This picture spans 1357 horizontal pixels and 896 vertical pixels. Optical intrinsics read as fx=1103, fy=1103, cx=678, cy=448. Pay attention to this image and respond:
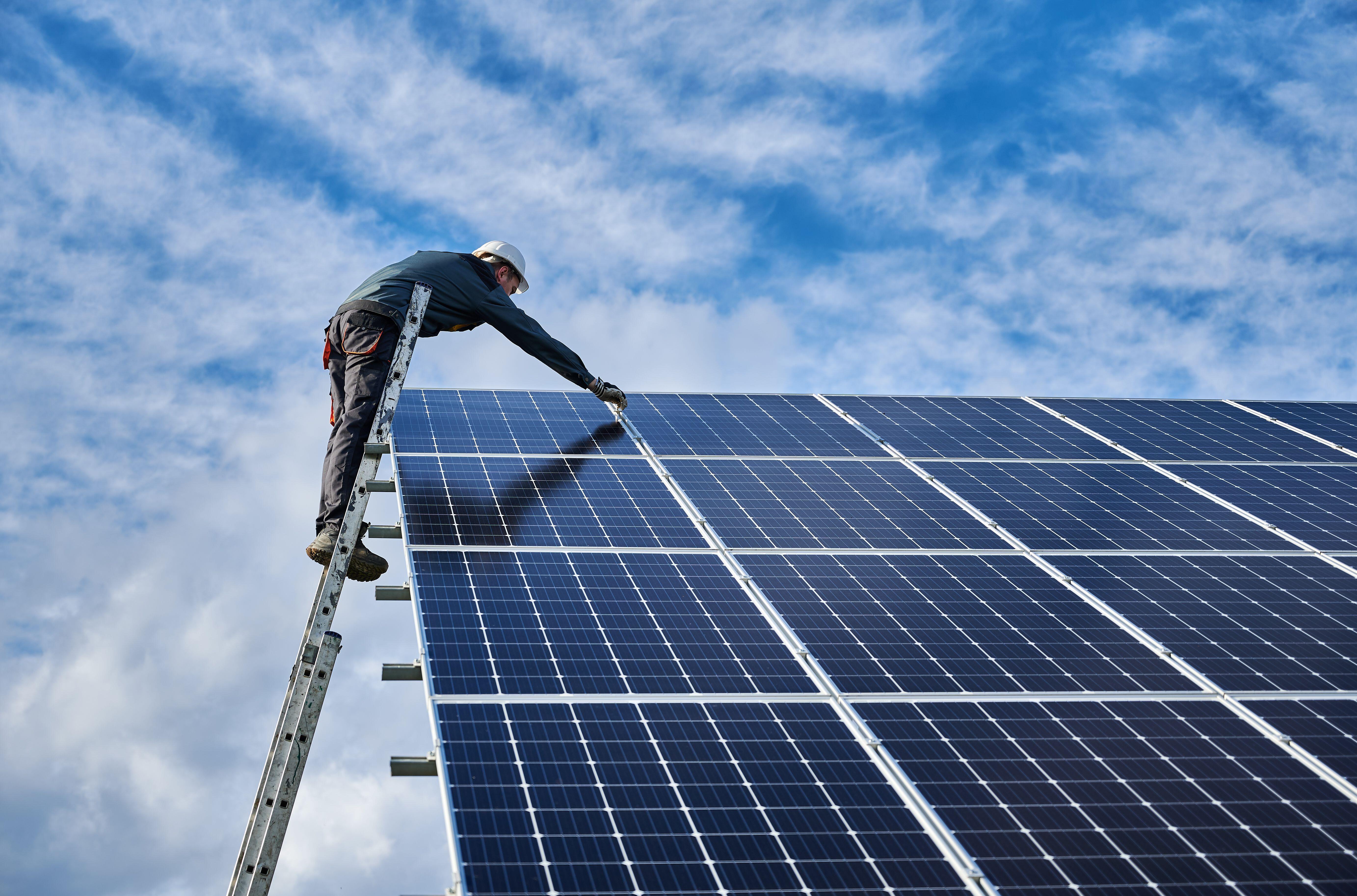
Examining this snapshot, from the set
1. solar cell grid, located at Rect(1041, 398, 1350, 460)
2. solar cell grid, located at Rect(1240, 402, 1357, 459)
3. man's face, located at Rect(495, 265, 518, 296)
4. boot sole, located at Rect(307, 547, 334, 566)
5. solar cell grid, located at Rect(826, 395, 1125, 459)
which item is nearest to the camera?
boot sole, located at Rect(307, 547, 334, 566)

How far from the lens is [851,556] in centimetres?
1034

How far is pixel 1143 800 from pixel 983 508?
16.3ft

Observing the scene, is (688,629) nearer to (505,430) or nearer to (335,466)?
(335,466)

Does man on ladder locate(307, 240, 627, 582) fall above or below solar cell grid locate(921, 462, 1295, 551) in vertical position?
above

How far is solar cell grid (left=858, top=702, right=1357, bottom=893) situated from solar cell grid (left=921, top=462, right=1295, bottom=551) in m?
3.17

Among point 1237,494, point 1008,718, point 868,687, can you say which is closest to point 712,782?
point 868,687

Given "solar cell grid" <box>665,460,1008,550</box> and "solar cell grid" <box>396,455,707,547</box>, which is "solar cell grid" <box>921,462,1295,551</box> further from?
"solar cell grid" <box>396,455,707,547</box>

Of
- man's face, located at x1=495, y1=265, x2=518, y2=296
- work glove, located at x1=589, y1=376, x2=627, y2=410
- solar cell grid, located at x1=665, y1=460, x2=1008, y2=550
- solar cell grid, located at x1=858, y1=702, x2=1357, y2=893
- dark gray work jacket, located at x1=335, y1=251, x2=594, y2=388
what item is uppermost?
man's face, located at x1=495, y1=265, x2=518, y2=296

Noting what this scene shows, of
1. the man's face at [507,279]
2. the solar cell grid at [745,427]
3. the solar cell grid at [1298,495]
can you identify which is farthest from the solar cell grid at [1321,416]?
the man's face at [507,279]

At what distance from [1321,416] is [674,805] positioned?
14.9 m

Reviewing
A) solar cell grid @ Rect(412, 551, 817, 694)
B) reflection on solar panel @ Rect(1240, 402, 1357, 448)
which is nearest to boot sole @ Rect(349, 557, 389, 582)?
solar cell grid @ Rect(412, 551, 817, 694)

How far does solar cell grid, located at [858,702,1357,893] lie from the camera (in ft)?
21.4

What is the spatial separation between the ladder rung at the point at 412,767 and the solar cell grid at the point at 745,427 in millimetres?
6375

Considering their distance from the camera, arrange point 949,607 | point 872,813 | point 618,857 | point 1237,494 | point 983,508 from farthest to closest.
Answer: point 1237,494 < point 983,508 < point 949,607 < point 872,813 < point 618,857
